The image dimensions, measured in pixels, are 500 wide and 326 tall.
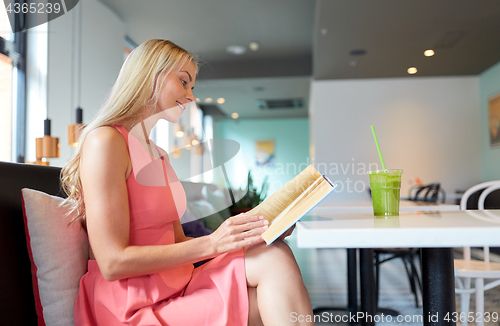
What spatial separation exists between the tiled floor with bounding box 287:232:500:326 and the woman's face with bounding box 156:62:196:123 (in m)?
1.40

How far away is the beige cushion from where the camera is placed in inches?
32.0

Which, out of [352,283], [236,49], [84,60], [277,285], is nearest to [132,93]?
[277,285]

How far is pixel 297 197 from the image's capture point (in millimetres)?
718

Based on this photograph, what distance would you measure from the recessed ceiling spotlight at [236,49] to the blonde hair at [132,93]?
4400mm

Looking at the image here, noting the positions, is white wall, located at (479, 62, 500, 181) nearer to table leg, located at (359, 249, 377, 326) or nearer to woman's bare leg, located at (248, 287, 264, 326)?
table leg, located at (359, 249, 377, 326)

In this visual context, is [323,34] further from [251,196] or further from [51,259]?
[51,259]

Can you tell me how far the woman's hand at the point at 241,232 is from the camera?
28.9 inches

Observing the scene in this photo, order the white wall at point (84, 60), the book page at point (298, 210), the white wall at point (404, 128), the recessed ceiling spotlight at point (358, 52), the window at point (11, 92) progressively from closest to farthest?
the book page at point (298, 210) → the window at point (11, 92) → the white wall at point (84, 60) → the recessed ceiling spotlight at point (358, 52) → the white wall at point (404, 128)

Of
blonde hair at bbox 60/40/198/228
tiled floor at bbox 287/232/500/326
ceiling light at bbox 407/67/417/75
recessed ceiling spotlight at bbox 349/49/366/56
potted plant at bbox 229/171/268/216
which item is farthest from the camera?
ceiling light at bbox 407/67/417/75

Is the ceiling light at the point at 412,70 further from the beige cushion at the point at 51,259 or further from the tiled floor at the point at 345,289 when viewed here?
the beige cushion at the point at 51,259

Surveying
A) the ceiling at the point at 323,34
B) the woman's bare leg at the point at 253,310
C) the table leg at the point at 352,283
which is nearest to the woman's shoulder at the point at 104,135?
the woman's bare leg at the point at 253,310

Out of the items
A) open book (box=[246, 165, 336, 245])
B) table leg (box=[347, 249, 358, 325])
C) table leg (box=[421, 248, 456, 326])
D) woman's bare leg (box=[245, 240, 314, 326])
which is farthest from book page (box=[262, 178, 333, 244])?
table leg (box=[347, 249, 358, 325])

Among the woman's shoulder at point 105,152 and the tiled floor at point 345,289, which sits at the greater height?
the woman's shoulder at point 105,152

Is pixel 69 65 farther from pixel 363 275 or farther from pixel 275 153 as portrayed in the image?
pixel 275 153
